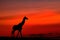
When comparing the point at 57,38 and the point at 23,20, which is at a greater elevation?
the point at 23,20

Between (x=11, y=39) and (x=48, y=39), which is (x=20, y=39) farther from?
(x=48, y=39)

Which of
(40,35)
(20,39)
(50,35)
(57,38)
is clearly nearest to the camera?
(20,39)

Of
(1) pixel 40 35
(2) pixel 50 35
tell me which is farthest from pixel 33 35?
(2) pixel 50 35

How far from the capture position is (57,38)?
2309 centimetres

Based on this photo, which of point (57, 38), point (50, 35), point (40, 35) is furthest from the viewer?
point (40, 35)

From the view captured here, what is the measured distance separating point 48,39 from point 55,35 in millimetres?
2454

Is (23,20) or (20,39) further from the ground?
(23,20)

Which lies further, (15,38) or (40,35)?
(40,35)

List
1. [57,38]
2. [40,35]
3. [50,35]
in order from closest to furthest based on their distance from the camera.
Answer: [57,38]
[50,35]
[40,35]

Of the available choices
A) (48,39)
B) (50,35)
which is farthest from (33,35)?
(48,39)

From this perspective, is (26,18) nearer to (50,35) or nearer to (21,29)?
(21,29)

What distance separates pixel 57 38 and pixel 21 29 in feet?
11.2

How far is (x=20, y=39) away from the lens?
2153 centimetres

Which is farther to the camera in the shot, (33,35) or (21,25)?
(33,35)
